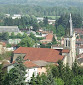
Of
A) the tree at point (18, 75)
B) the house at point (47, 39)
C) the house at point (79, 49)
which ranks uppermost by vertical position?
the tree at point (18, 75)

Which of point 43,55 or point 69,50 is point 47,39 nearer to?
point 69,50

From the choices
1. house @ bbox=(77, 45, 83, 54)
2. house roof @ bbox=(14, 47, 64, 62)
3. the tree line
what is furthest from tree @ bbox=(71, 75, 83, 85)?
house @ bbox=(77, 45, 83, 54)

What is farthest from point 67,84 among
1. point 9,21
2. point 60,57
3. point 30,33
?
point 9,21

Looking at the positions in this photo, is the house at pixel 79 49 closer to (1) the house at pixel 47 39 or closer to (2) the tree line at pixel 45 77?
(1) the house at pixel 47 39

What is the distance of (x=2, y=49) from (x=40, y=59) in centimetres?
815

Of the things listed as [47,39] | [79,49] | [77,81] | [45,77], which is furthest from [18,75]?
[47,39]

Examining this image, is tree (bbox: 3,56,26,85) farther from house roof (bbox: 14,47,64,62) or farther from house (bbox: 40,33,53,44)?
house (bbox: 40,33,53,44)

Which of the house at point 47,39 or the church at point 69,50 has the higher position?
the church at point 69,50

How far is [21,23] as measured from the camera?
89.1m

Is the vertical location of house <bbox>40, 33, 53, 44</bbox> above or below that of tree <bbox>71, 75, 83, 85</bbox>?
Result: below

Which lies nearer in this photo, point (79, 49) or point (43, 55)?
point (43, 55)

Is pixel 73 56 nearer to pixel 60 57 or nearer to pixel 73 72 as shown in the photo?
pixel 60 57

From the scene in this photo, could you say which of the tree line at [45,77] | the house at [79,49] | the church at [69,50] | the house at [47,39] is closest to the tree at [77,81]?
the tree line at [45,77]

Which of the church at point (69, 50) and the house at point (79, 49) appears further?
the house at point (79, 49)
